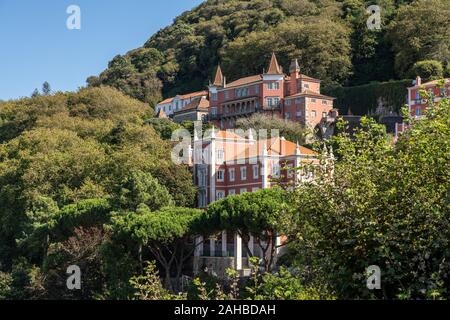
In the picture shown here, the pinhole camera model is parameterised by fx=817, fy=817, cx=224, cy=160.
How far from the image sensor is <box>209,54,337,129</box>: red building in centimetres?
10212

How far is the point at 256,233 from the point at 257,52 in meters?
80.5

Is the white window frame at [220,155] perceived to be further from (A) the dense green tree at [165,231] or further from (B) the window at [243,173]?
(A) the dense green tree at [165,231]

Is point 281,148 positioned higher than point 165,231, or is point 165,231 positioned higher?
point 281,148

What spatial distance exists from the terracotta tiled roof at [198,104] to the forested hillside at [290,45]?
11047mm

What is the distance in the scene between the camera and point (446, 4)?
403 feet

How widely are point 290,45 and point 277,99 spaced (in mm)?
19339

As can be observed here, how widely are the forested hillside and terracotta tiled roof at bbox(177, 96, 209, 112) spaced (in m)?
11.0

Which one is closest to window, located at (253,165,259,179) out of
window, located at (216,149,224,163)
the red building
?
window, located at (216,149,224,163)

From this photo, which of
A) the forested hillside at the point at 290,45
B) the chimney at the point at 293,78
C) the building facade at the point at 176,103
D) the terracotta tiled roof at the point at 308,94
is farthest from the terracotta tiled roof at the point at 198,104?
the terracotta tiled roof at the point at 308,94

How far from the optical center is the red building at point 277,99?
4021 inches

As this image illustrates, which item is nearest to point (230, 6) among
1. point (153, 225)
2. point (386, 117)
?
point (386, 117)

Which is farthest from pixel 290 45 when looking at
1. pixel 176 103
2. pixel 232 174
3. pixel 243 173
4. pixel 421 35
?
pixel 243 173

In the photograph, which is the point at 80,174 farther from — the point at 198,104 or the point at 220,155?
the point at 198,104

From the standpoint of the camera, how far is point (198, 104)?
119 metres
